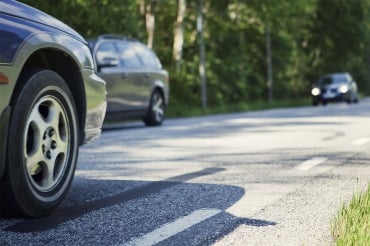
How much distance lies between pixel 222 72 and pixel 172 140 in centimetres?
2352

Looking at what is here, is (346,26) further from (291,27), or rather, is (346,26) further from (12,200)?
(12,200)

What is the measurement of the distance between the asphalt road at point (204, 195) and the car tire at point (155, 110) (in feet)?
16.2

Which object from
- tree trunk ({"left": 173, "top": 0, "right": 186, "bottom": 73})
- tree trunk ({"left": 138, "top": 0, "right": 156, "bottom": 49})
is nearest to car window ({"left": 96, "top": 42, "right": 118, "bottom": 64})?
tree trunk ({"left": 138, "top": 0, "right": 156, "bottom": 49})

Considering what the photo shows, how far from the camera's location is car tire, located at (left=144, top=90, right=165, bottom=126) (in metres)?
14.0

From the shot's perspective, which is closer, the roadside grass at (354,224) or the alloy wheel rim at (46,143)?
the roadside grass at (354,224)

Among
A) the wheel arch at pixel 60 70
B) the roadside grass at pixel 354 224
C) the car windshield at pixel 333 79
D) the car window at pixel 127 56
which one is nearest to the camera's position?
the roadside grass at pixel 354 224

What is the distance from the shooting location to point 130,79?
1303 cm

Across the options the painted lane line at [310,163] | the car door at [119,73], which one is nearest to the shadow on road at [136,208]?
the painted lane line at [310,163]

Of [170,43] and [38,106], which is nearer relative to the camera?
[38,106]

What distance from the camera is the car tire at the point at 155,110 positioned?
45.8 feet

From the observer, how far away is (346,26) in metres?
46.8

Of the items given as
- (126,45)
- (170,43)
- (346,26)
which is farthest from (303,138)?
(346,26)

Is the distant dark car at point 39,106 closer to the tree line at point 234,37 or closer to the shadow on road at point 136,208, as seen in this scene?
the shadow on road at point 136,208

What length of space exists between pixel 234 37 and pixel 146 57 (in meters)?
20.9
